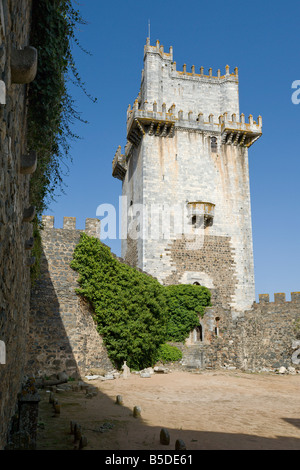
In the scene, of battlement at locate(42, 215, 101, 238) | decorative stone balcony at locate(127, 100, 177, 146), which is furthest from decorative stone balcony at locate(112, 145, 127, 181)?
battlement at locate(42, 215, 101, 238)

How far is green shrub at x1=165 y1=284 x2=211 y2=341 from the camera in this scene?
20406 mm

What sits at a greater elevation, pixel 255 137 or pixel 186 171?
pixel 255 137

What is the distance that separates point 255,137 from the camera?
1105 inches

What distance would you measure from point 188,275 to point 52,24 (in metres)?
19.2

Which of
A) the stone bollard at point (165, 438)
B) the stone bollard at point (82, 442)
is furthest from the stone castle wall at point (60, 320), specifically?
the stone bollard at point (165, 438)

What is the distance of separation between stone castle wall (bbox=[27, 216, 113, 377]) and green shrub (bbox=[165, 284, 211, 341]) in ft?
18.1

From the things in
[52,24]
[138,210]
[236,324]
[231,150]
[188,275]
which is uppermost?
[231,150]

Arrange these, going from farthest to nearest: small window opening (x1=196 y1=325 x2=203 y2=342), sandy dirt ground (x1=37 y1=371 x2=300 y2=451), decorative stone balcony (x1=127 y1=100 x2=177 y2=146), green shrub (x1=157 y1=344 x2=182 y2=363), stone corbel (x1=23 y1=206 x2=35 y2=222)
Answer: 1. decorative stone balcony (x1=127 y1=100 x2=177 y2=146)
2. small window opening (x1=196 y1=325 x2=203 y2=342)
3. green shrub (x1=157 y1=344 x2=182 y2=363)
4. sandy dirt ground (x1=37 y1=371 x2=300 y2=451)
5. stone corbel (x1=23 y1=206 x2=35 y2=222)

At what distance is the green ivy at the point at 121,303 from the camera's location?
15.8 meters

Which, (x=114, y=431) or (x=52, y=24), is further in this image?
(x=114, y=431)

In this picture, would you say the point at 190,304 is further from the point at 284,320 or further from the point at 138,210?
the point at 138,210

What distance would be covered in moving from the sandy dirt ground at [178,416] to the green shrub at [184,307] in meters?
5.57

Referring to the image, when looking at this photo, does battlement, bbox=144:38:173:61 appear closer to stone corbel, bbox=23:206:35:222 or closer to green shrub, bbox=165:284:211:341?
green shrub, bbox=165:284:211:341

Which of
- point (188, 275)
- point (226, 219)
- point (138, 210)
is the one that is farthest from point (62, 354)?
point (226, 219)
